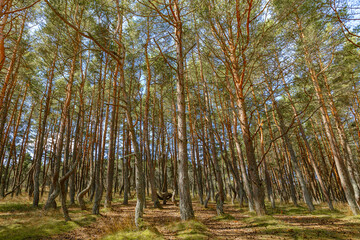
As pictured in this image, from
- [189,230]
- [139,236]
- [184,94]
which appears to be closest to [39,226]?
[139,236]

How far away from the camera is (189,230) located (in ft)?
15.6

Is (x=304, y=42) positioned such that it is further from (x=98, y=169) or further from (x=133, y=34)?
(x=98, y=169)

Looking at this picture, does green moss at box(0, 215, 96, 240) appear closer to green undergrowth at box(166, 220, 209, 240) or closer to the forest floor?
the forest floor

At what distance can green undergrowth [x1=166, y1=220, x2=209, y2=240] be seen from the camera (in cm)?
433

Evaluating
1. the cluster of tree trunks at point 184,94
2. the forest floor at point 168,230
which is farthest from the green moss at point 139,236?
the cluster of tree trunks at point 184,94

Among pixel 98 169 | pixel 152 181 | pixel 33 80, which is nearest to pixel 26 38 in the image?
pixel 33 80

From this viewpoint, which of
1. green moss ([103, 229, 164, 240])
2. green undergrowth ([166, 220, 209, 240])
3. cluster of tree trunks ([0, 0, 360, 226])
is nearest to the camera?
green moss ([103, 229, 164, 240])

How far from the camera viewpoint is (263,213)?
6.10 metres

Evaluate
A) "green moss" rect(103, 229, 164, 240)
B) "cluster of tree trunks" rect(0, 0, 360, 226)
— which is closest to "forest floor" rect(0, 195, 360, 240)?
"green moss" rect(103, 229, 164, 240)

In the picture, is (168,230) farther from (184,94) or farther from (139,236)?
(184,94)

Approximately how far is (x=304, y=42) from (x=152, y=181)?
935cm

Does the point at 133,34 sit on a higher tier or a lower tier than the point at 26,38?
higher

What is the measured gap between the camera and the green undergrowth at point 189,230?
4.33 meters

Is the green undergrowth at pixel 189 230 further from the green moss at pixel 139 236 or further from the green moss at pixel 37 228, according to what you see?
the green moss at pixel 37 228
